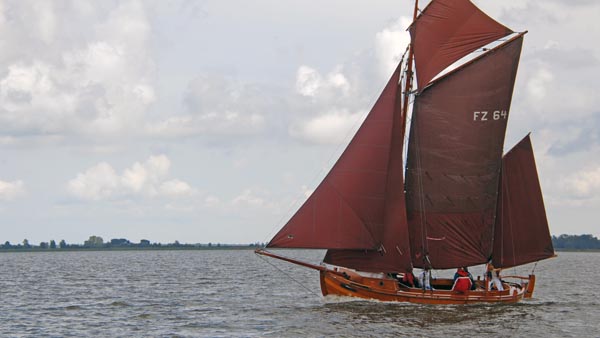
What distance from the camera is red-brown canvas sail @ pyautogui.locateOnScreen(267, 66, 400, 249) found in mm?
A: 45719

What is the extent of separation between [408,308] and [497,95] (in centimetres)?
1332

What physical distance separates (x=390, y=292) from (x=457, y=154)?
29.2 ft

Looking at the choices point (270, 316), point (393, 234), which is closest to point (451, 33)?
point (393, 234)

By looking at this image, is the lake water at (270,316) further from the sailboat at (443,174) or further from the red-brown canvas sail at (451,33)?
the red-brown canvas sail at (451,33)

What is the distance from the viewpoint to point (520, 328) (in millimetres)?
42000

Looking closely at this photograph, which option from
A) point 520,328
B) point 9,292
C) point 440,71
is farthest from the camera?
point 9,292

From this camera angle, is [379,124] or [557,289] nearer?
[379,124]

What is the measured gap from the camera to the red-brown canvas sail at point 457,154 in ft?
Answer: 161

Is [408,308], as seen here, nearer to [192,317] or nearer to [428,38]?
[192,317]

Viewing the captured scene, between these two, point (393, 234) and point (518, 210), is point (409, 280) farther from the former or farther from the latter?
point (518, 210)

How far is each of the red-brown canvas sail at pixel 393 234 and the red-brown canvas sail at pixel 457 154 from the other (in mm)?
2513

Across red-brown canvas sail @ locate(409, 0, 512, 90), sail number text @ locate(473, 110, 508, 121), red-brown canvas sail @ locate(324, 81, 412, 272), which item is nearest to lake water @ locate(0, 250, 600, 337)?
red-brown canvas sail @ locate(324, 81, 412, 272)

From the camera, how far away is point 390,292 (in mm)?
46656

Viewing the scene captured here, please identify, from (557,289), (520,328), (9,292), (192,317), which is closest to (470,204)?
(520,328)
